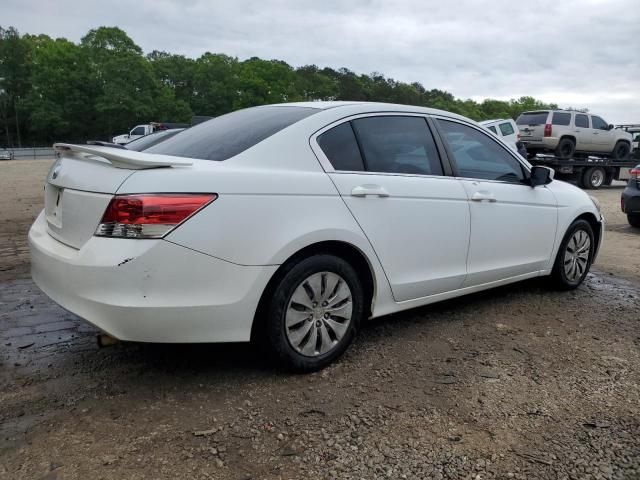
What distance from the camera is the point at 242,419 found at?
271cm

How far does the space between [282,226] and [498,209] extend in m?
2.00

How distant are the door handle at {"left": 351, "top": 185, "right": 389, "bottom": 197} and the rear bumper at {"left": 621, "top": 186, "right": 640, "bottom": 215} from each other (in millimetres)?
7784

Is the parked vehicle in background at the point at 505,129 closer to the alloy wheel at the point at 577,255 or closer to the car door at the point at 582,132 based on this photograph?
the car door at the point at 582,132

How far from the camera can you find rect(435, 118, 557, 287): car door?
13.3 ft

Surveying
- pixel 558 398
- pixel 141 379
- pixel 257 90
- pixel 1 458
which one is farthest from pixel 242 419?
pixel 257 90

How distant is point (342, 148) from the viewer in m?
3.38

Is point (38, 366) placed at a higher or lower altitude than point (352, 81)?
lower

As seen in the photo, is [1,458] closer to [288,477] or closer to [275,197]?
[288,477]

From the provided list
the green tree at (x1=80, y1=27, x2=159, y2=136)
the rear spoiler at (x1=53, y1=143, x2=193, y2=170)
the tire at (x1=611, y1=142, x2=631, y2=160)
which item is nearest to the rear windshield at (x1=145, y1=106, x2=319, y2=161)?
the rear spoiler at (x1=53, y1=143, x2=193, y2=170)

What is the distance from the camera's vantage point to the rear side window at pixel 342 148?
3.30 metres

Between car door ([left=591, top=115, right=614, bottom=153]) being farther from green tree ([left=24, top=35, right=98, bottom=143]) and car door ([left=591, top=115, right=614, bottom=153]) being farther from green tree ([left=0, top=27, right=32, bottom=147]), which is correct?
green tree ([left=0, top=27, right=32, bottom=147])

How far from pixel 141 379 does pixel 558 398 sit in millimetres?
2310

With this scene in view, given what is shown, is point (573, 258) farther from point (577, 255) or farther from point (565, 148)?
point (565, 148)

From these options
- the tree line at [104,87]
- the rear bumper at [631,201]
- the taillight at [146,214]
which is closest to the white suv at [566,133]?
the rear bumper at [631,201]
